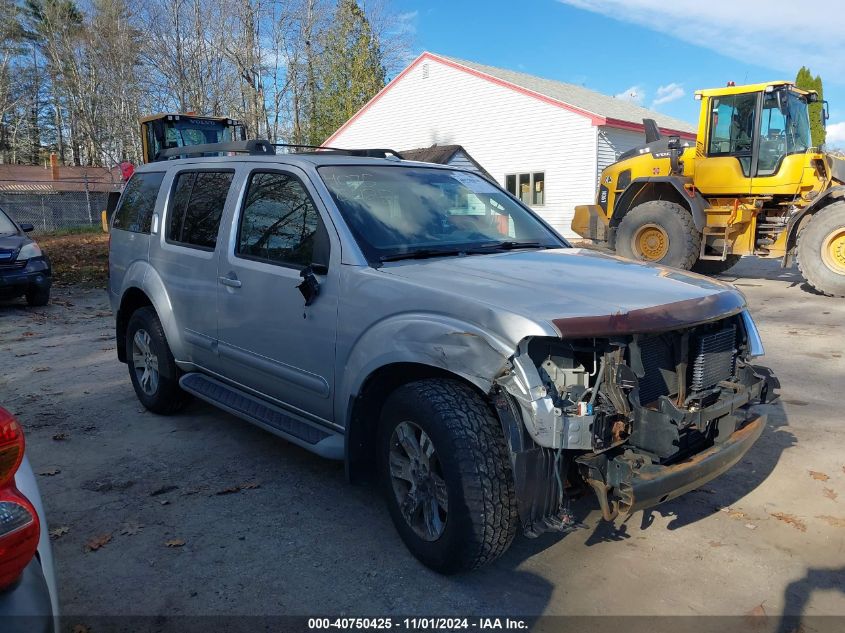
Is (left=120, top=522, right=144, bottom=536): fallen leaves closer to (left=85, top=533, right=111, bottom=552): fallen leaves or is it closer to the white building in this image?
(left=85, top=533, right=111, bottom=552): fallen leaves

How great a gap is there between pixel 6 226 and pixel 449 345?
10.5 meters

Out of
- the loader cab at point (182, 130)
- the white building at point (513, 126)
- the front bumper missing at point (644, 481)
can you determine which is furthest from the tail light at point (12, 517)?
the white building at point (513, 126)

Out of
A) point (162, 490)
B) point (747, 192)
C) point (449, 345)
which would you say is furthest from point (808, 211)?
point (162, 490)

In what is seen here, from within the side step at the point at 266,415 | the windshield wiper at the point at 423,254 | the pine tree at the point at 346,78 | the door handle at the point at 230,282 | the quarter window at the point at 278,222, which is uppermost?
the pine tree at the point at 346,78

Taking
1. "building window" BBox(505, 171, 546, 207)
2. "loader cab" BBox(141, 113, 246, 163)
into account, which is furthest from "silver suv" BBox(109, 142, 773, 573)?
"building window" BBox(505, 171, 546, 207)

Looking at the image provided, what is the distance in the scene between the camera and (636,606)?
295 centimetres

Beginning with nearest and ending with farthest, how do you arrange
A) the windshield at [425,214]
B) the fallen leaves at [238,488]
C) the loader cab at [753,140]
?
the windshield at [425,214] < the fallen leaves at [238,488] < the loader cab at [753,140]

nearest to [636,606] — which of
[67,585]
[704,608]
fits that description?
[704,608]

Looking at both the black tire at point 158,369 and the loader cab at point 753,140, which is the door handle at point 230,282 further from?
the loader cab at point 753,140

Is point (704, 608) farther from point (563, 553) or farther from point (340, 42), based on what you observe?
point (340, 42)

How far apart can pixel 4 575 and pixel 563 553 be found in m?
2.43

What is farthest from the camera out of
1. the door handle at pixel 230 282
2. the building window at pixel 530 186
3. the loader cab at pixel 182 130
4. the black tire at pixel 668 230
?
the building window at pixel 530 186

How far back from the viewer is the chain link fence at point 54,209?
26.3 meters

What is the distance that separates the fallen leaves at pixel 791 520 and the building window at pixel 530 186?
19.0 meters
